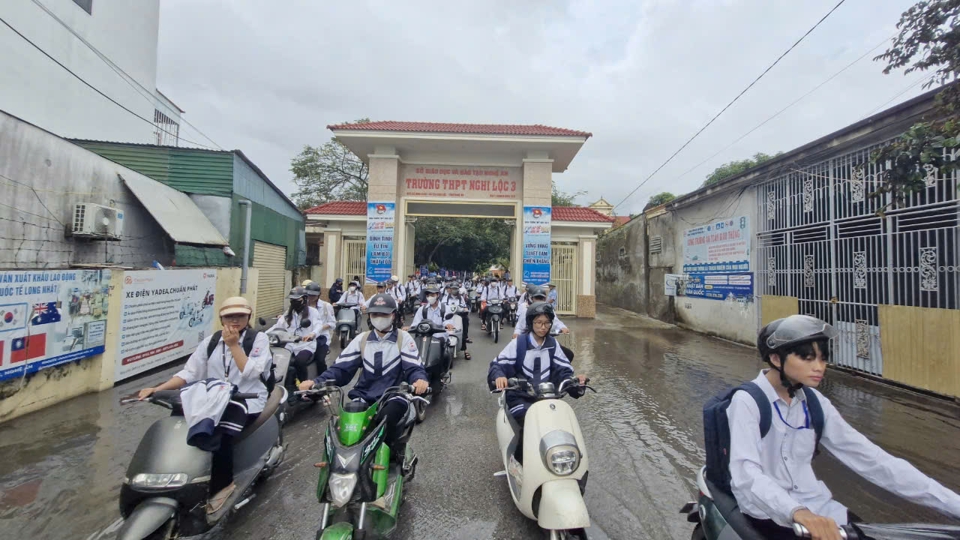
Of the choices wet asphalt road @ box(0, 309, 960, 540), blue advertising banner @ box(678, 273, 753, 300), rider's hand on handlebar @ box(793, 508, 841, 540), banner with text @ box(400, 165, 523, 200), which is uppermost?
banner with text @ box(400, 165, 523, 200)

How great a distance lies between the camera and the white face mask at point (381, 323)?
9.71ft

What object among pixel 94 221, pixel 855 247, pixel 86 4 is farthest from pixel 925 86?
pixel 86 4

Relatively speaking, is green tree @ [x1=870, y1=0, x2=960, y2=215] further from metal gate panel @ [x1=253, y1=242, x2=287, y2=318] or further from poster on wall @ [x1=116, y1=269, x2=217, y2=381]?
metal gate panel @ [x1=253, y1=242, x2=287, y2=318]

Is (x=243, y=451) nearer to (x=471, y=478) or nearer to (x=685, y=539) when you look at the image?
(x=471, y=478)

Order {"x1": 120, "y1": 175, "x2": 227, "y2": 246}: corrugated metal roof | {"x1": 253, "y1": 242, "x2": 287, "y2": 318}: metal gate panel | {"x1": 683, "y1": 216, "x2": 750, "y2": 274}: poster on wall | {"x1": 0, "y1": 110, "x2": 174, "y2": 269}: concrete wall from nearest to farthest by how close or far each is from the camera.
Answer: {"x1": 0, "y1": 110, "x2": 174, "y2": 269}: concrete wall
{"x1": 120, "y1": 175, "x2": 227, "y2": 246}: corrugated metal roof
{"x1": 683, "y1": 216, "x2": 750, "y2": 274}: poster on wall
{"x1": 253, "y1": 242, "x2": 287, "y2": 318}: metal gate panel

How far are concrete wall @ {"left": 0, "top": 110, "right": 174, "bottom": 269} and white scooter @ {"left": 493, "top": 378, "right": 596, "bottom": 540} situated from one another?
24.0ft

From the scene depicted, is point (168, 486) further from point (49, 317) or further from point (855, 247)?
point (855, 247)

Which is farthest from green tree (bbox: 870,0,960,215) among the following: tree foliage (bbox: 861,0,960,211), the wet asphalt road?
the wet asphalt road

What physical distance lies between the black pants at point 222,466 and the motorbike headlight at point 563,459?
189cm

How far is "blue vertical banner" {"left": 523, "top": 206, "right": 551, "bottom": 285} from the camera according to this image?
12.6 metres

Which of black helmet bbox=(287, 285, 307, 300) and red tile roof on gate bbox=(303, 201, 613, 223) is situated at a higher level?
red tile roof on gate bbox=(303, 201, 613, 223)

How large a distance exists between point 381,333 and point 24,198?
676 cm

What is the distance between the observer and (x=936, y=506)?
142 cm

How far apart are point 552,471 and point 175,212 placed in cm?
966
